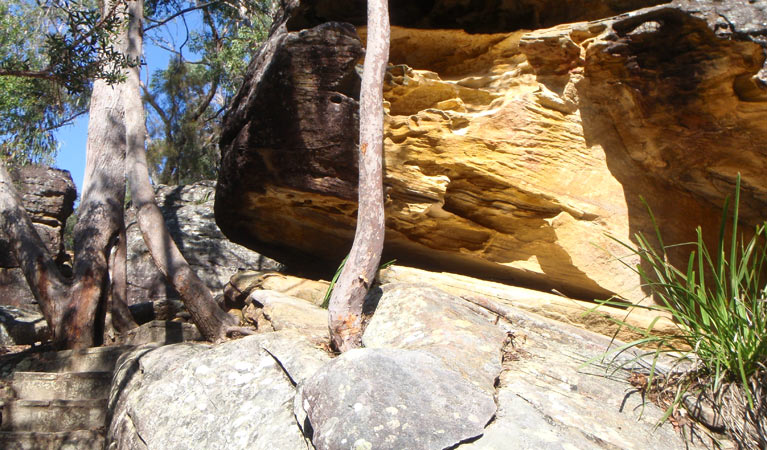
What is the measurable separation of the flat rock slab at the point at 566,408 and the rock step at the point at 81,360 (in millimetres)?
3639

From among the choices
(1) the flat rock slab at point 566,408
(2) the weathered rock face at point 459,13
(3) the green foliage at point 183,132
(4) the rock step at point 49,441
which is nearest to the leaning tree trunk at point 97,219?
(4) the rock step at point 49,441

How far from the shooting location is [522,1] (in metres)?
6.64

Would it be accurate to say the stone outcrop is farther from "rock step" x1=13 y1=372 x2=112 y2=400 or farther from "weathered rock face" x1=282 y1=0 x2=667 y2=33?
"weathered rock face" x1=282 y1=0 x2=667 y2=33

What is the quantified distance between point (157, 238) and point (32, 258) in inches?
56.2

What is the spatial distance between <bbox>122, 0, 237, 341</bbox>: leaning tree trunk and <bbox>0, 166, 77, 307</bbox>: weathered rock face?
13.0ft

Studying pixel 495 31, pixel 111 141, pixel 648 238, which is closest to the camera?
pixel 648 238

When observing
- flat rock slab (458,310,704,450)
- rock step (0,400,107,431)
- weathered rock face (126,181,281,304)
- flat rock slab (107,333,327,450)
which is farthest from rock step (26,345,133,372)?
weathered rock face (126,181,281,304)

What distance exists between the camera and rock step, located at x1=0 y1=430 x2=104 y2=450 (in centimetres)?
457

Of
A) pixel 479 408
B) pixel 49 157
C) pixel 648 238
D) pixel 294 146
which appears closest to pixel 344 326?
pixel 479 408

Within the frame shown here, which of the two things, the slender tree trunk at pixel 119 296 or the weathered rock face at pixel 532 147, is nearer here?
the weathered rock face at pixel 532 147

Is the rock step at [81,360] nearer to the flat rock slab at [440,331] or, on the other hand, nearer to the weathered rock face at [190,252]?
the flat rock slab at [440,331]

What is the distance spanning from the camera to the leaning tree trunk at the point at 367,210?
4.60m

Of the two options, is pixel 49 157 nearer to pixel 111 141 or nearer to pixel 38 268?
pixel 111 141

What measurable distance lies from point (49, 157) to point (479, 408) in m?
12.2
